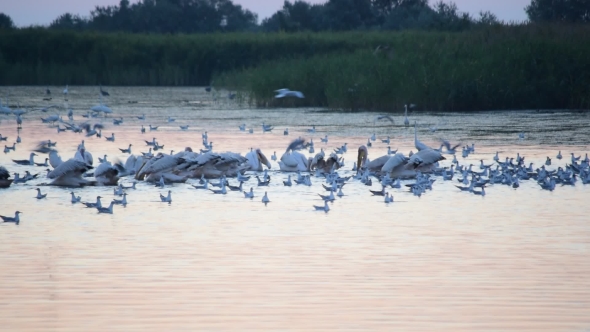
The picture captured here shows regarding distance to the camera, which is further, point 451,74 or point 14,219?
point 451,74

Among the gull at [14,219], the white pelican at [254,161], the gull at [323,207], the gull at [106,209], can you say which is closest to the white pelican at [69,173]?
the gull at [106,209]

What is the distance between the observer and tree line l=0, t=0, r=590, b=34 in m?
53.5

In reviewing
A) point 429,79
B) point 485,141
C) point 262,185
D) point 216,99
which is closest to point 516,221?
point 262,185

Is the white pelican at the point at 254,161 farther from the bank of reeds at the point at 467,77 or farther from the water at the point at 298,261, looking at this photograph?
the bank of reeds at the point at 467,77

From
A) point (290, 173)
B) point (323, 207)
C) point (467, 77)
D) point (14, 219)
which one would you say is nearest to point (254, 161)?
point (290, 173)

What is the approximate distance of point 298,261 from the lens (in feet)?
23.3

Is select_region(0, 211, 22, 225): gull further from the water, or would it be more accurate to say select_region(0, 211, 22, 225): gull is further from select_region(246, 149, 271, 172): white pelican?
select_region(246, 149, 271, 172): white pelican

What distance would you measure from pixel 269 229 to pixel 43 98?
2378 centimetres

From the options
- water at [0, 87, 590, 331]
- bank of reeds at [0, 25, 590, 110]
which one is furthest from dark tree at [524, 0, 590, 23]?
water at [0, 87, 590, 331]

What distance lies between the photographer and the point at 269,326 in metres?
5.43

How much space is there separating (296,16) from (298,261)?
61.3 metres

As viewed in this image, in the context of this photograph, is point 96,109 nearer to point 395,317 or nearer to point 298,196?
point 298,196

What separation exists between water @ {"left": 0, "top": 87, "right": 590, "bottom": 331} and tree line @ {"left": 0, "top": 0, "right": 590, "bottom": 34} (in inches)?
1106

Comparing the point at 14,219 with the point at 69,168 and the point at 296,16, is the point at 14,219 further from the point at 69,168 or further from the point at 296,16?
the point at 296,16
